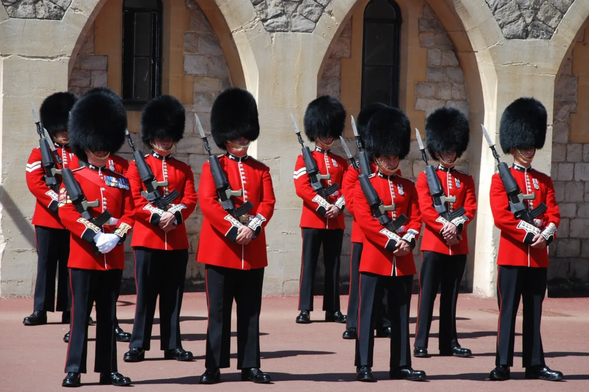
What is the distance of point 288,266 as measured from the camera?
8500 millimetres

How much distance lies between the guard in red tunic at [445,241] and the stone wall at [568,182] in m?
3.33

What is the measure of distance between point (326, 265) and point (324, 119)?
1142 mm

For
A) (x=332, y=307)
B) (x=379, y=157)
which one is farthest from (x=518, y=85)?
(x=379, y=157)

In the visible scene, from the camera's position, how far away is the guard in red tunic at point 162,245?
234 inches

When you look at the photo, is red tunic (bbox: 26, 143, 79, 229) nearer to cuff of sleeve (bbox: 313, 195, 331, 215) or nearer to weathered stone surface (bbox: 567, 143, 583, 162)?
cuff of sleeve (bbox: 313, 195, 331, 215)

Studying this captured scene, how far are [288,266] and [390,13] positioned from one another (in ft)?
8.53

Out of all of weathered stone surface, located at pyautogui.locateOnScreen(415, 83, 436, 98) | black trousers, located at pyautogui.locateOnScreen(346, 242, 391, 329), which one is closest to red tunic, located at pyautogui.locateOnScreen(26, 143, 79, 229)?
black trousers, located at pyautogui.locateOnScreen(346, 242, 391, 329)

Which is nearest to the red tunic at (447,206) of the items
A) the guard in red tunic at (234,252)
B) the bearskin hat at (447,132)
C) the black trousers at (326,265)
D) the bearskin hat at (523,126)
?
the bearskin hat at (447,132)

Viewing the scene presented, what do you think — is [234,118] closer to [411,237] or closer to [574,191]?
[411,237]

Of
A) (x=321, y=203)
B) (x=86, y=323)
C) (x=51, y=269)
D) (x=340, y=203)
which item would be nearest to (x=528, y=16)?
(x=340, y=203)

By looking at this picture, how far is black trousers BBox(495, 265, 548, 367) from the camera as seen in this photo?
568 cm

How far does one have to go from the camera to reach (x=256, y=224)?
17.7 feet

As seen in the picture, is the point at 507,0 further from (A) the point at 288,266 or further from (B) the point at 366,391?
A: (B) the point at 366,391

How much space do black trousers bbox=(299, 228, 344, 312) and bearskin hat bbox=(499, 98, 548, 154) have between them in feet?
6.12
